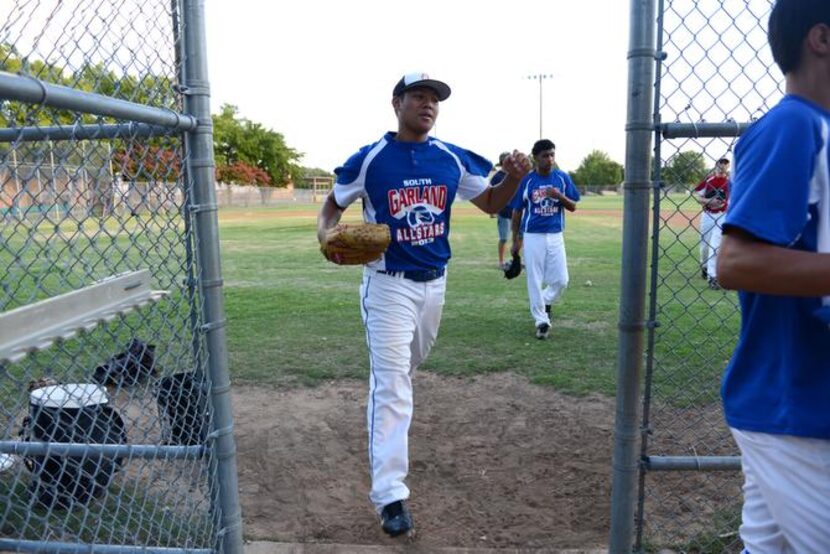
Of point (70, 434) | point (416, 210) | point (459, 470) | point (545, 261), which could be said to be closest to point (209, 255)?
point (416, 210)

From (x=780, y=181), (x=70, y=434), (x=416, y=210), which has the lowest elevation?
(x=70, y=434)

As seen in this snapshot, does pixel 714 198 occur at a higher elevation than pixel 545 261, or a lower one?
higher

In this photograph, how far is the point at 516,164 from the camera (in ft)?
12.0

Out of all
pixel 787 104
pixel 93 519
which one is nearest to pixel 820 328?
pixel 787 104

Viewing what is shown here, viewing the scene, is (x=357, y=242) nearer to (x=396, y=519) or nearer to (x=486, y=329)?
(x=396, y=519)

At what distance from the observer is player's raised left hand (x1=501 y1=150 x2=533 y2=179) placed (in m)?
3.62

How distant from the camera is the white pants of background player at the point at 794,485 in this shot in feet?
5.37

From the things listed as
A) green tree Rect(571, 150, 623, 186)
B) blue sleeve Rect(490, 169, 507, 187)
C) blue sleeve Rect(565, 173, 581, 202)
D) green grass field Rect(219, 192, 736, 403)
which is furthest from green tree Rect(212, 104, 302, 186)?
blue sleeve Rect(490, 169, 507, 187)

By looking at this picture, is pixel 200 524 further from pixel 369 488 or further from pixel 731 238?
pixel 731 238

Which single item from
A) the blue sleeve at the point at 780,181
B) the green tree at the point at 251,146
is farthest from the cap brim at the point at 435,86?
the green tree at the point at 251,146

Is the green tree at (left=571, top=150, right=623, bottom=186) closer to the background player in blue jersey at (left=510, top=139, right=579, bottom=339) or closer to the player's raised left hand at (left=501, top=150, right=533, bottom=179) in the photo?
the background player in blue jersey at (left=510, top=139, right=579, bottom=339)

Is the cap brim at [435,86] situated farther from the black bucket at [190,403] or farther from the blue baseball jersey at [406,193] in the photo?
the black bucket at [190,403]

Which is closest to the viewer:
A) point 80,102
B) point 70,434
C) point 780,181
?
point 780,181

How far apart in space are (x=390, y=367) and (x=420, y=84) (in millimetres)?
1516
